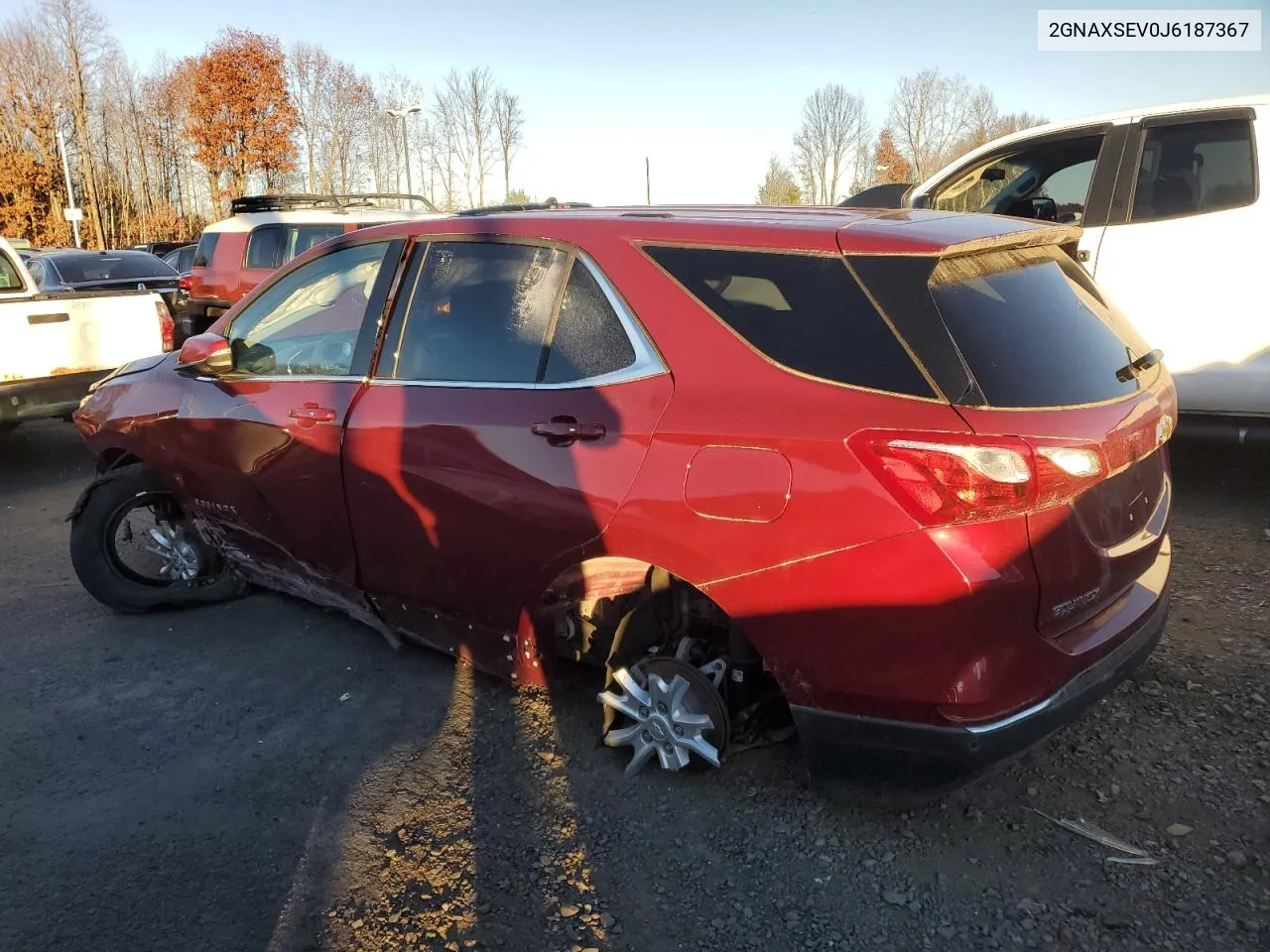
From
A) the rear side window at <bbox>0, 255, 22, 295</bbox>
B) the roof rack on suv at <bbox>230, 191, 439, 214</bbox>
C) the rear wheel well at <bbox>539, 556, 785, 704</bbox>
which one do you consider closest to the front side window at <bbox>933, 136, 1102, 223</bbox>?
the rear wheel well at <bbox>539, 556, 785, 704</bbox>

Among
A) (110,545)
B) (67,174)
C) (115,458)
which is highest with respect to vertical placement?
(67,174)

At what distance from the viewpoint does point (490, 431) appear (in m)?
3.01

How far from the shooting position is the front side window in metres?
5.90

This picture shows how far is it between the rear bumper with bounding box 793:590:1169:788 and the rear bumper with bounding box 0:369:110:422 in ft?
21.6

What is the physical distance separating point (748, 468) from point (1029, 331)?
89 cm

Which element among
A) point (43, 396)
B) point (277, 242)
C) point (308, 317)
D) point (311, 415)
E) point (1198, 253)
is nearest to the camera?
point (311, 415)

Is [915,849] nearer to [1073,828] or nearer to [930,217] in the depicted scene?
[1073,828]

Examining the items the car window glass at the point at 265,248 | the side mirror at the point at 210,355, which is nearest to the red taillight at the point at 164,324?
the car window glass at the point at 265,248

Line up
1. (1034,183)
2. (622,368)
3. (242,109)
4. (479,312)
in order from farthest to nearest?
(242,109) → (1034,183) → (479,312) → (622,368)

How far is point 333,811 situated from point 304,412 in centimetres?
151

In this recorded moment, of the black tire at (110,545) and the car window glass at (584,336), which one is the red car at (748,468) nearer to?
the car window glass at (584,336)

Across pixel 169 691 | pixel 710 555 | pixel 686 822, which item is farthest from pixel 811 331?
pixel 169 691

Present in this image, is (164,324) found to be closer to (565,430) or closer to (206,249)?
(206,249)

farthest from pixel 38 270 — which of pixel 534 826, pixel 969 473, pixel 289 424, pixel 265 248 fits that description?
pixel 969 473
